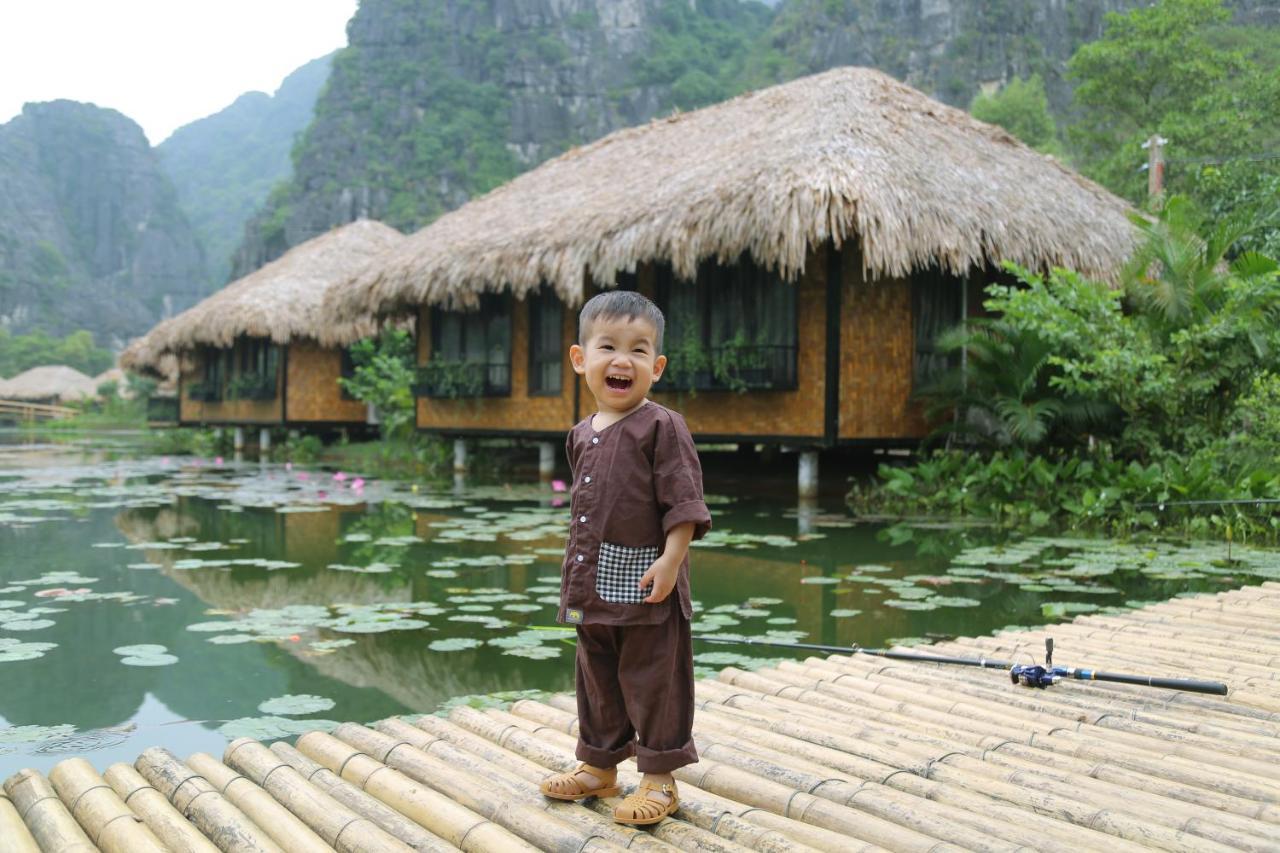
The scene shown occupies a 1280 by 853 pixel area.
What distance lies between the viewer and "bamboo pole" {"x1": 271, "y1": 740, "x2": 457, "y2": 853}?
186 centimetres

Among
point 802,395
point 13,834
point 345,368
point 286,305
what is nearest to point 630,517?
point 13,834

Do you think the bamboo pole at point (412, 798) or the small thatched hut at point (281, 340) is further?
the small thatched hut at point (281, 340)

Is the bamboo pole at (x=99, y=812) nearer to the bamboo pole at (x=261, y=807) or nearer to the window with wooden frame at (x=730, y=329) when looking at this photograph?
the bamboo pole at (x=261, y=807)

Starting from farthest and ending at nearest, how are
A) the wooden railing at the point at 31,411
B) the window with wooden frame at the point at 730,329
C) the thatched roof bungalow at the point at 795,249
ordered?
the wooden railing at the point at 31,411 < the window with wooden frame at the point at 730,329 < the thatched roof bungalow at the point at 795,249

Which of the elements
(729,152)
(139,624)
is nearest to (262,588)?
(139,624)

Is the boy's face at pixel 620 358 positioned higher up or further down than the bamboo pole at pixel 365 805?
higher up

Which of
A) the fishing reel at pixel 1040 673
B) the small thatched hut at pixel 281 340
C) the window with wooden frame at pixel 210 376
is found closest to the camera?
the fishing reel at pixel 1040 673

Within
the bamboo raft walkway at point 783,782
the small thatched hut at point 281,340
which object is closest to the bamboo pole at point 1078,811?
the bamboo raft walkway at point 783,782

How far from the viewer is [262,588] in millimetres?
5156

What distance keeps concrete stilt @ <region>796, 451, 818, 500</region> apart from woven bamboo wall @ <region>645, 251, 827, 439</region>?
32 centimetres

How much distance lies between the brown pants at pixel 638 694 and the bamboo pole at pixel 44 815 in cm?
88

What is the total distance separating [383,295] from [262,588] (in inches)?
313

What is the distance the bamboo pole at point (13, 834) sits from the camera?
1848 mm

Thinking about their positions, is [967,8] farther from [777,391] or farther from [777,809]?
[777,809]
